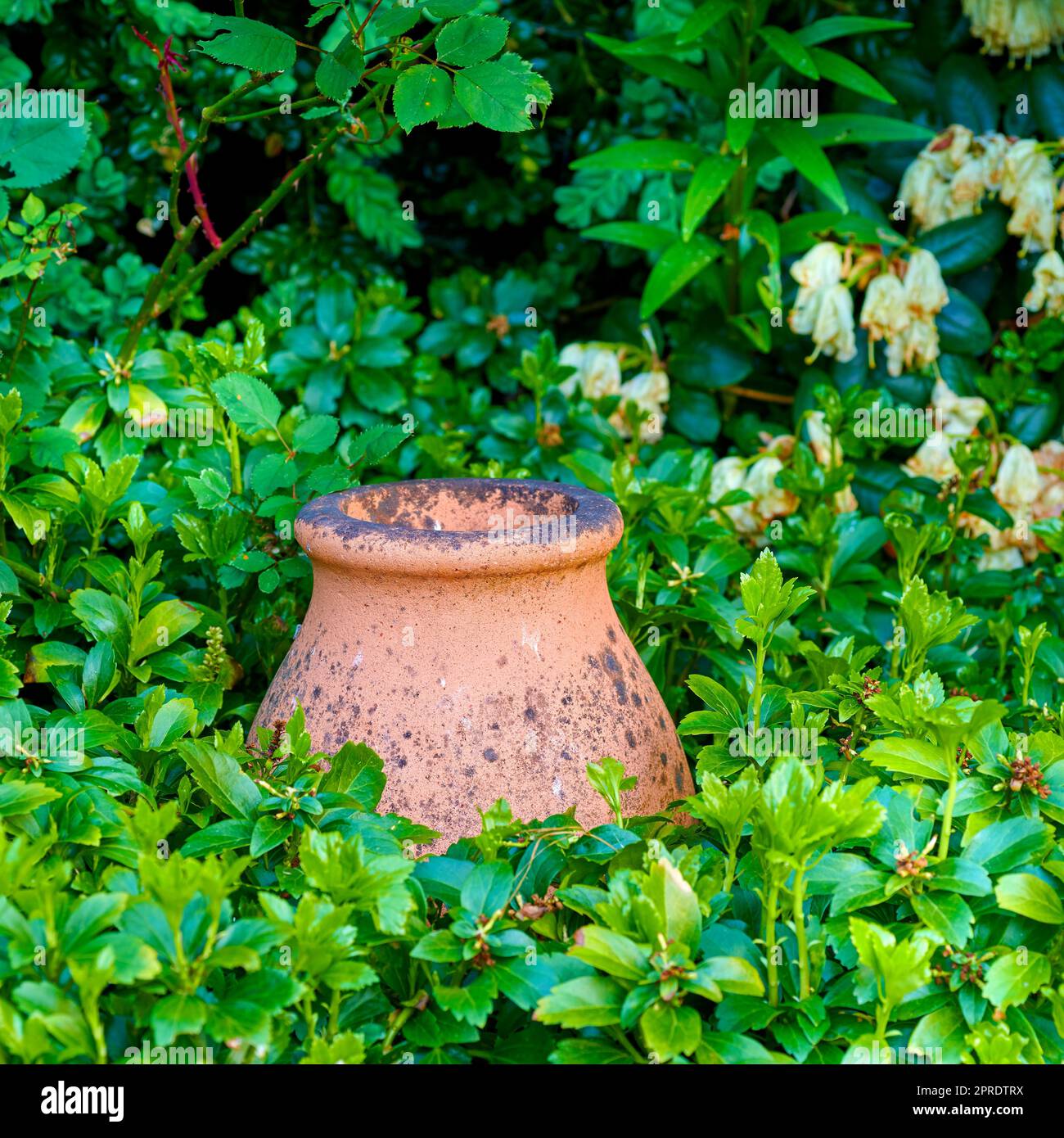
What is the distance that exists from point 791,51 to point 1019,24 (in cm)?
76

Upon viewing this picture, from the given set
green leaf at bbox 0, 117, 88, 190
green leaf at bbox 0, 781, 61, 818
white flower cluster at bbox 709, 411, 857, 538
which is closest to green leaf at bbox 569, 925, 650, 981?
green leaf at bbox 0, 781, 61, 818

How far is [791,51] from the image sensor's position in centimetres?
294

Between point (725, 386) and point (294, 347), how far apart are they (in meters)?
1.11

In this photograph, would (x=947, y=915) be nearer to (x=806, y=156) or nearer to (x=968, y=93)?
(x=806, y=156)

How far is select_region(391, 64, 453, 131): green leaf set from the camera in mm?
1611

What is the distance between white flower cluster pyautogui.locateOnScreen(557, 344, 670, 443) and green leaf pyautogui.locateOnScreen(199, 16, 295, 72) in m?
1.70

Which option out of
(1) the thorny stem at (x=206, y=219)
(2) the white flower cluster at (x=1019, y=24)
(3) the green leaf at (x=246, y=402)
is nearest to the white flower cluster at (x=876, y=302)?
(2) the white flower cluster at (x=1019, y=24)

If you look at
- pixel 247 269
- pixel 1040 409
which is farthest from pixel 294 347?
pixel 1040 409

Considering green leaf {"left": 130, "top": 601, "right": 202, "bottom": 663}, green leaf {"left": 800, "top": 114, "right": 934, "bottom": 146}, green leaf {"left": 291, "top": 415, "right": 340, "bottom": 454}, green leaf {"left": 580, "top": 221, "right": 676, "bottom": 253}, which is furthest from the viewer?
green leaf {"left": 580, "top": 221, "right": 676, "bottom": 253}

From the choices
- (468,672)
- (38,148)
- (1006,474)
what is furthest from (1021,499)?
(38,148)

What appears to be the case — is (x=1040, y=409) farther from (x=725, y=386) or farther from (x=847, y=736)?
(x=847, y=736)

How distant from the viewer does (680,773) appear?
1.92 metres

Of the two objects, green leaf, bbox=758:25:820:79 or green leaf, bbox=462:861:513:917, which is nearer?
green leaf, bbox=462:861:513:917

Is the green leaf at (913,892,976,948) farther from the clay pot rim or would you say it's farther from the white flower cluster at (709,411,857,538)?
the white flower cluster at (709,411,857,538)
